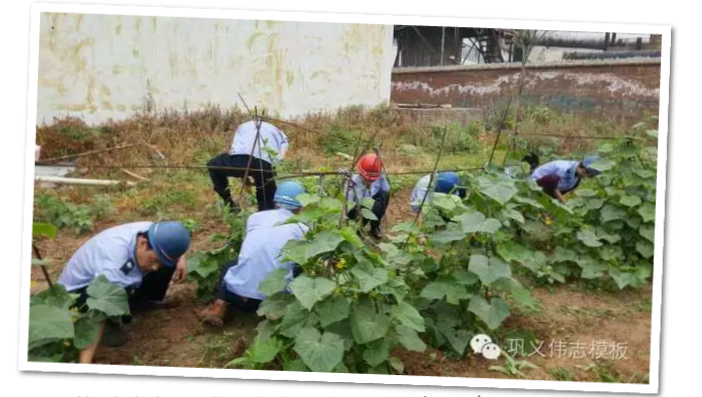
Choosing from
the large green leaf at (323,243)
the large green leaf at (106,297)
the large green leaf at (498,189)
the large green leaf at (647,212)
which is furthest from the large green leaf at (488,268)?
the large green leaf at (106,297)

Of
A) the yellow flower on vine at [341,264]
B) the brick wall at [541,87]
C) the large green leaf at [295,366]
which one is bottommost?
the large green leaf at [295,366]

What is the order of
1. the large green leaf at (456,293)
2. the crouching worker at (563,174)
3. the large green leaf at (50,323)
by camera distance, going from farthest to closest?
the crouching worker at (563,174)
the large green leaf at (456,293)
the large green leaf at (50,323)

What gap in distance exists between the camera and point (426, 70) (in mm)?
3377

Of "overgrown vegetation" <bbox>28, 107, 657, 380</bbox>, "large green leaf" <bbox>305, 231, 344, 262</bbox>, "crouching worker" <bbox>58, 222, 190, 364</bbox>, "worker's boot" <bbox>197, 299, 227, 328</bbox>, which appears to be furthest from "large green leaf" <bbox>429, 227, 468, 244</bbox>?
"crouching worker" <bbox>58, 222, 190, 364</bbox>

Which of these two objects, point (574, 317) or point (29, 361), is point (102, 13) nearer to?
point (29, 361)

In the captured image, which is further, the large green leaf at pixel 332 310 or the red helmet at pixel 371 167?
the red helmet at pixel 371 167

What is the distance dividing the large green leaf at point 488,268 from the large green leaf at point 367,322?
0.56 m

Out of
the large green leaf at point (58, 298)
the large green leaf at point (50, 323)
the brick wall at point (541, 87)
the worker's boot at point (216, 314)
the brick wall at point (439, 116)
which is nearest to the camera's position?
the large green leaf at point (50, 323)

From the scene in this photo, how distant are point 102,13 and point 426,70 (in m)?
1.86

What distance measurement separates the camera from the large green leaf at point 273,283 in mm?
2602

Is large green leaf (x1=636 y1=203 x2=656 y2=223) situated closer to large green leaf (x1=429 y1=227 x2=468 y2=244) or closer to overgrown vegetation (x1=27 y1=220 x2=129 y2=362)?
large green leaf (x1=429 y1=227 x2=468 y2=244)

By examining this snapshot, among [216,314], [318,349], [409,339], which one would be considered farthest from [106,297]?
[409,339]

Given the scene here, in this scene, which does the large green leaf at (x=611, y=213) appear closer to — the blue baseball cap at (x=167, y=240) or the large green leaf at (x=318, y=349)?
the large green leaf at (x=318, y=349)

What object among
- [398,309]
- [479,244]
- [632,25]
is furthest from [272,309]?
[632,25]
